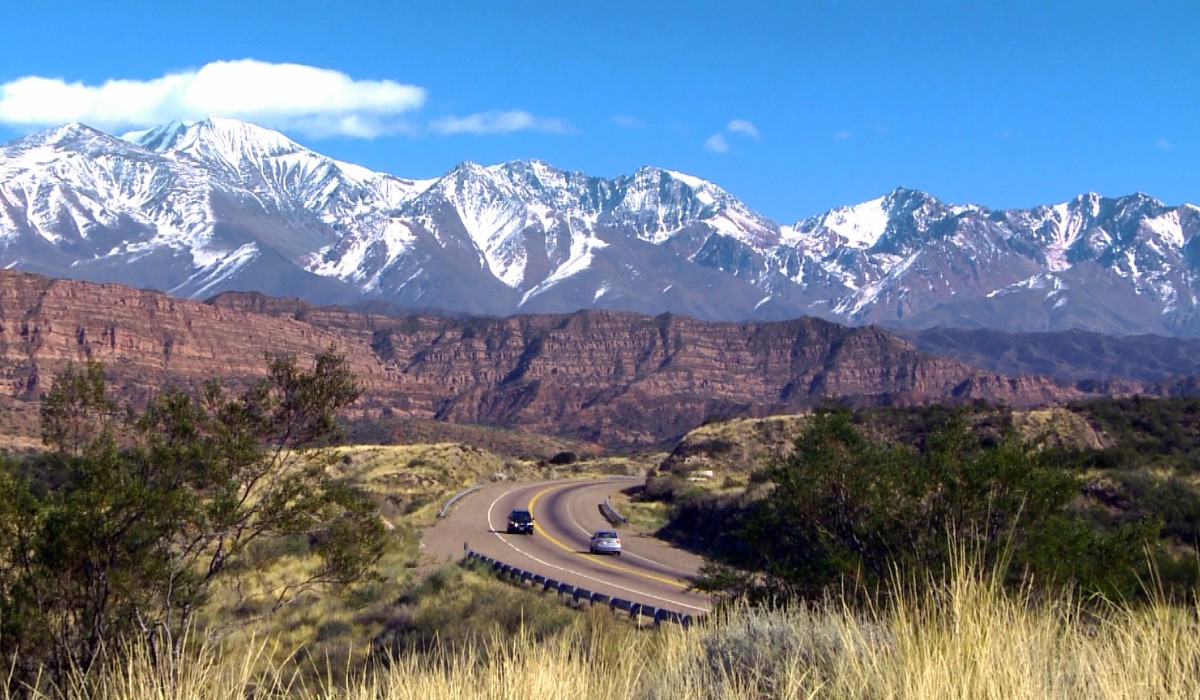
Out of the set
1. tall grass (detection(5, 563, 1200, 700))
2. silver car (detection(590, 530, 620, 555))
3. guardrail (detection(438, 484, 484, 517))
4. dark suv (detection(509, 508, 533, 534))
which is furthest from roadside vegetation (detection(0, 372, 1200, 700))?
guardrail (detection(438, 484, 484, 517))

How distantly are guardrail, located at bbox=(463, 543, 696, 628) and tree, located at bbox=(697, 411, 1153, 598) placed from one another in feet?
5.72

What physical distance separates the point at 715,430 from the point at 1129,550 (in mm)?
55224

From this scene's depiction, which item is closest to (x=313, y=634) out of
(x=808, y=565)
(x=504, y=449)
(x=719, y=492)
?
(x=808, y=565)

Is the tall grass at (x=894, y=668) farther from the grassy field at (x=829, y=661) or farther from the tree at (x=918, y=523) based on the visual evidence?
the tree at (x=918, y=523)

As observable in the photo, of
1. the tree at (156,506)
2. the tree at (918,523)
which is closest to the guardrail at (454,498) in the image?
the tree at (156,506)

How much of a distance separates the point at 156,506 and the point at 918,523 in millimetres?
8207

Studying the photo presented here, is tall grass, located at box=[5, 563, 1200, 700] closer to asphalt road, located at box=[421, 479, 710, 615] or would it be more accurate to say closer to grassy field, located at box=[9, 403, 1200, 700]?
grassy field, located at box=[9, 403, 1200, 700]

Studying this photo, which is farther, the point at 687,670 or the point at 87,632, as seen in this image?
the point at 87,632

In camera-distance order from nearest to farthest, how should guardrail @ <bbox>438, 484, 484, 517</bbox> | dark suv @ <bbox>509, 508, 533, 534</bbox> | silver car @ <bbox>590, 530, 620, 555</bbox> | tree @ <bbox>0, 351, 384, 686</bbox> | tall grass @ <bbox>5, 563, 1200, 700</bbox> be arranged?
tall grass @ <bbox>5, 563, 1200, 700</bbox>
tree @ <bbox>0, 351, 384, 686</bbox>
silver car @ <bbox>590, 530, 620, 555</bbox>
dark suv @ <bbox>509, 508, 533, 534</bbox>
guardrail @ <bbox>438, 484, 484, 517</bbox>

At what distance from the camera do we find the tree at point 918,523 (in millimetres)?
10523

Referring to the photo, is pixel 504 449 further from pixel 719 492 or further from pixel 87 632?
pixel 87 632

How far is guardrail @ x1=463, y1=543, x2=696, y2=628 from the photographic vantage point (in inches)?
625

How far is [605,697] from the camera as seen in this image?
606 cm

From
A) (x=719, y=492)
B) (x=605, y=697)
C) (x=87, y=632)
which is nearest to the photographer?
(x=605, y=697)
